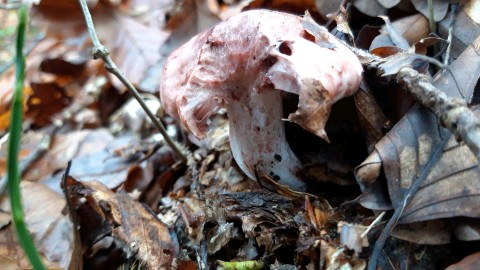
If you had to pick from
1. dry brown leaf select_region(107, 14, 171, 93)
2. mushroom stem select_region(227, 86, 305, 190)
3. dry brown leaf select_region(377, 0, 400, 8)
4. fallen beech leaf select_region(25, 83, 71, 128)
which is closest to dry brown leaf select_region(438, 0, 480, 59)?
dry brown leaf select_region(377, 0, 400, 8)

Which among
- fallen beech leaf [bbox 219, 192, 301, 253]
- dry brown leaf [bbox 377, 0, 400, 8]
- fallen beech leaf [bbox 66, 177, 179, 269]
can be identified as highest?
dry brown leaf [bbox 377, 0, 400, 8]

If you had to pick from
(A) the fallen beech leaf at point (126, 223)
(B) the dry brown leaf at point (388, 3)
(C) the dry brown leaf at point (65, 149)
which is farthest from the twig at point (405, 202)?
(C) the dry brown leaf at point (65, 149)

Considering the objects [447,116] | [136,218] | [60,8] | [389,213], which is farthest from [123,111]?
[447,116]

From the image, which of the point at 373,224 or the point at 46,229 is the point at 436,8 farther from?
the point at 46,229

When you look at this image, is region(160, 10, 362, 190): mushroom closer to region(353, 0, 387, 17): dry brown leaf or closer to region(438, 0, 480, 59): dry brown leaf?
region(438, 0, 480, 59): dry brown leaf

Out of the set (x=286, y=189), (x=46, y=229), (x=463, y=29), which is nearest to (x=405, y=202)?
(x=286, y=189)

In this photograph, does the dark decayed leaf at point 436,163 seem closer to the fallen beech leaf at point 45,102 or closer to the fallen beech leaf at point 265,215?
the fallen beech leaf at point 265,215

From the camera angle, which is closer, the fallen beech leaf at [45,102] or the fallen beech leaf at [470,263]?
the fallen beech leaf at [470,263]
